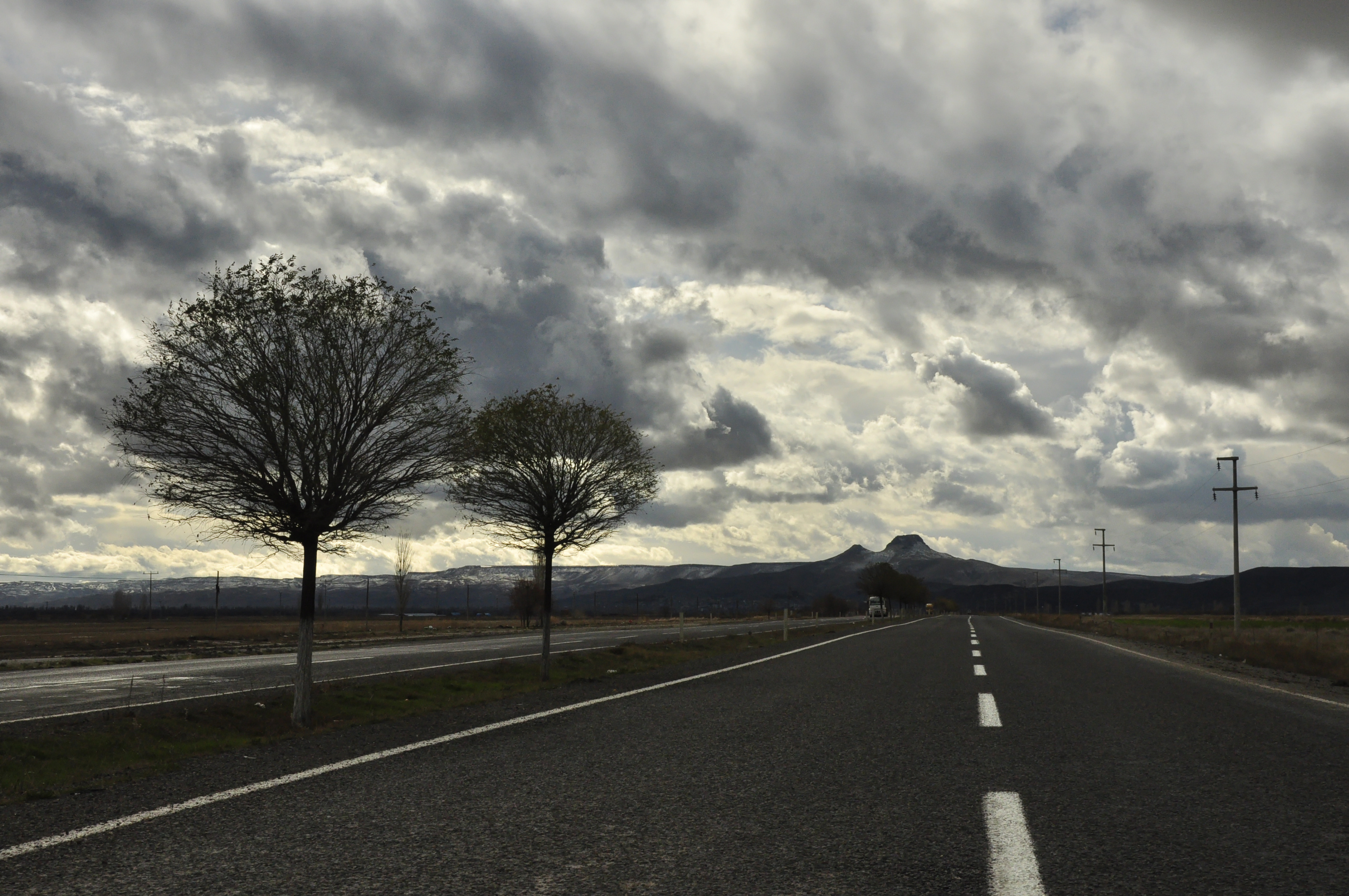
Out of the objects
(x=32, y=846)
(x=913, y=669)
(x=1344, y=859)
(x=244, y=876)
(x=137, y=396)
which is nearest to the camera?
(x=244, y=876)

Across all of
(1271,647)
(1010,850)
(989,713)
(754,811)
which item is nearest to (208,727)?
(754,811)

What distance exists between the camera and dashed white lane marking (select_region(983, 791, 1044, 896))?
408 cm

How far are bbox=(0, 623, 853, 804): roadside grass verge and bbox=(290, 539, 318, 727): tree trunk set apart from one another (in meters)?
0.25

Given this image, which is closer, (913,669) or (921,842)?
(921,842)

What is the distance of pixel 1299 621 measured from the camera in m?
108

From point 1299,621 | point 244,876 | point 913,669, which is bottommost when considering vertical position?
point 1299,621

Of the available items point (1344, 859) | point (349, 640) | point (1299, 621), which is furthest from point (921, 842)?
point (1299, 621)

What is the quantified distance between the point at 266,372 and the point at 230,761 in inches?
222

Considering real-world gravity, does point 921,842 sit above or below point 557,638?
above

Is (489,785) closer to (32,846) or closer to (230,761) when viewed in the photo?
(32,846)

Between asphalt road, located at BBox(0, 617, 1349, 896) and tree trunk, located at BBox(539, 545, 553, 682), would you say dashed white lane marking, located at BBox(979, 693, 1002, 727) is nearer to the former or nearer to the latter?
asphalt road, located at BBox(0, 617, 1349, 896)

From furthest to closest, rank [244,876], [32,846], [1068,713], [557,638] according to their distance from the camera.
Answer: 1. [557,638]
2. [1068,713]
3. [32,846]
4. [244,876]

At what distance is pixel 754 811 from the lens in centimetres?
564

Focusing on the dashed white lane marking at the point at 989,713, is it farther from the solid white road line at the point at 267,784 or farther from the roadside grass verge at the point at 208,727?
the roadside grass verge at the point at 208,727
